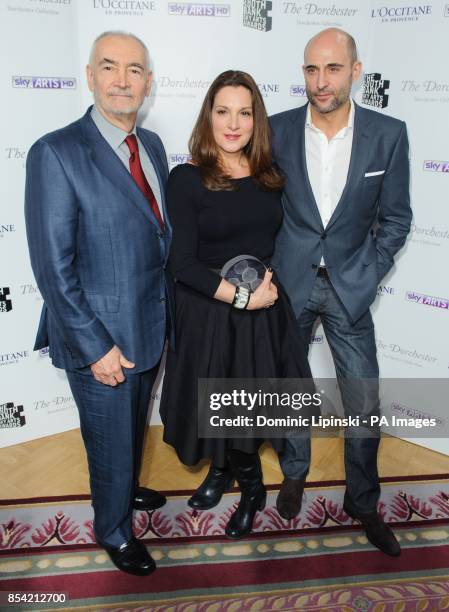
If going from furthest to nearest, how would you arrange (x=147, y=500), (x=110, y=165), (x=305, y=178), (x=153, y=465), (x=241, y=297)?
(x=153, y=465) < (x=147, y=500) < (x=305, y=178) < (x=241, y=297) < (x=110, y=165)

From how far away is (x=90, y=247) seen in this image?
1.98 metres

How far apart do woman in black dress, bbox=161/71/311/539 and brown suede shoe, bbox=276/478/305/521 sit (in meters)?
0.48

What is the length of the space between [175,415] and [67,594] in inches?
33.7

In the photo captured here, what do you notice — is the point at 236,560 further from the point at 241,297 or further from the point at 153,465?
the point at 241,297

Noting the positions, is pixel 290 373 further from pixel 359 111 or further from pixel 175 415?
pixel 359 111

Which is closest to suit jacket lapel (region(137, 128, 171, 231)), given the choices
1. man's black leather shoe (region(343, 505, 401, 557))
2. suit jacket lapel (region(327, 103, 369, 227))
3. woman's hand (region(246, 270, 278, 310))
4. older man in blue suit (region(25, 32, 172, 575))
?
older man in blue suit (region(25, 32, 172, 575))

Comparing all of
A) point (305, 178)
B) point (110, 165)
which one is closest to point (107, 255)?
point (110, 165)

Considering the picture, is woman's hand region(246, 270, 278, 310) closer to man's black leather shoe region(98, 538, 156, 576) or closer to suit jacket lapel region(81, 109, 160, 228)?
suit jacket lapel region(81, 109, 160, 228)

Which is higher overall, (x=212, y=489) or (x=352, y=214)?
(x=352, y=214)

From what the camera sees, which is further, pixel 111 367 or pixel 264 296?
pixel 264 296

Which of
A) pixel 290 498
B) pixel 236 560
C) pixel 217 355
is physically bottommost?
pixel 236 560

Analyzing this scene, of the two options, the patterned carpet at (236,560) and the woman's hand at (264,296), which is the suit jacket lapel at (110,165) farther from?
the patterned carpet at (236,560)

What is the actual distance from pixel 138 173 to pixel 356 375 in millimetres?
1378

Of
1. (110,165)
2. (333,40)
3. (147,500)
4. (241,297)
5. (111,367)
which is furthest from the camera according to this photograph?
(147,500)
